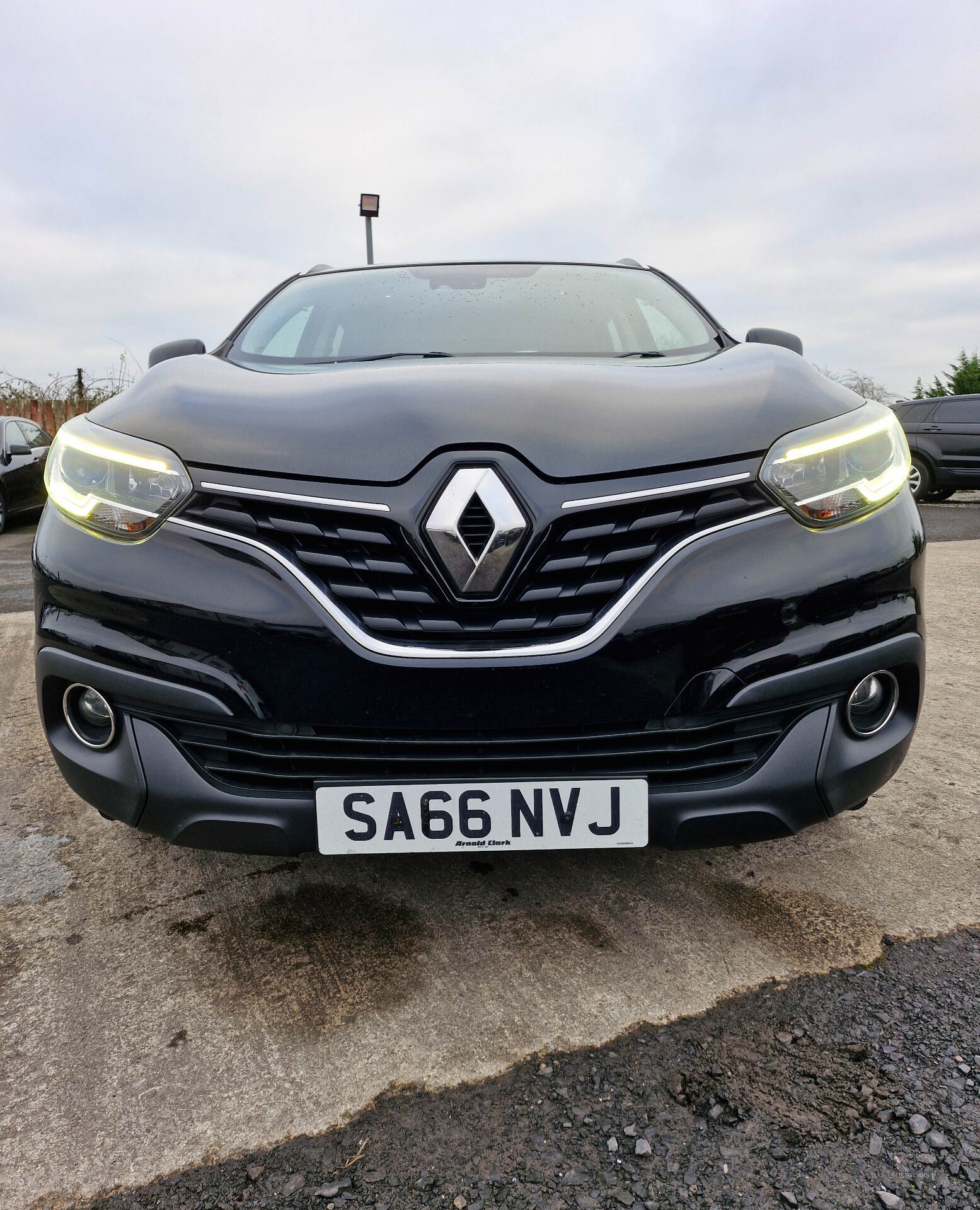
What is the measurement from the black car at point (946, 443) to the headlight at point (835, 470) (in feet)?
33.6

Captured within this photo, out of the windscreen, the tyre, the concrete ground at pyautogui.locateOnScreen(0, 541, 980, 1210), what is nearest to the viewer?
the concrete ground at pyautogui.locateOnScreen(0, 541, 980, 1210)

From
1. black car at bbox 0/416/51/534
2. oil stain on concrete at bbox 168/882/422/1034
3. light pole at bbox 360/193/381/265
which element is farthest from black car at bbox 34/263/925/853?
black car at bbox 0/416/51/534

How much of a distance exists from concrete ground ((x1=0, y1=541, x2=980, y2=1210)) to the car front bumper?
0.31 meters

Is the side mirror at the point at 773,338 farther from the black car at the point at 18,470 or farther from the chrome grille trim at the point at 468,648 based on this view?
the black car at the point at 18,470

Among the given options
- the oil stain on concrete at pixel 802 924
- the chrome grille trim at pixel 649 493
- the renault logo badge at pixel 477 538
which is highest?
the chrome grille trim at pixel 649 493

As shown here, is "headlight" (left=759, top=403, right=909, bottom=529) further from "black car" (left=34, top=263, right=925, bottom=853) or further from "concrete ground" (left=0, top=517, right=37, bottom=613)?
"concrete ground" (left=0, top=517, right=37, bottom=613)

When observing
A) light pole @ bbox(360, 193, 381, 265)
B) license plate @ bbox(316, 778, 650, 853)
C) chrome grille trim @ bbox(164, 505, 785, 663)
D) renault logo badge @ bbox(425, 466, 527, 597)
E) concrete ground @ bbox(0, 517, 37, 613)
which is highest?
light pole @ bbox(360, 193, 381, 265)

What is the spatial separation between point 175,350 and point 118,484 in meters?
1.10

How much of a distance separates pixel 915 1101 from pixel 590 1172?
1.68 feet

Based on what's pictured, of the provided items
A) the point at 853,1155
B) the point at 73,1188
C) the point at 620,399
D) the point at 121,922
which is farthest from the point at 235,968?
the point at 620,399

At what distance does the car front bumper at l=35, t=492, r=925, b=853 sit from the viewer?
4.70ft

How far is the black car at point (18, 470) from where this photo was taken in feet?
30.5

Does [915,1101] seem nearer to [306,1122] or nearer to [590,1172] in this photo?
[590,1172]

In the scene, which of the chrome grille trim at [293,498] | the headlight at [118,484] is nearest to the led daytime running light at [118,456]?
the headlight at [118,484]
